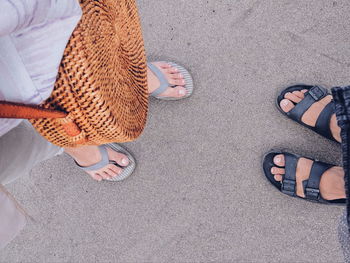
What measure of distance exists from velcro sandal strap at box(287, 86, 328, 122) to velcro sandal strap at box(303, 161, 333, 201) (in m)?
0.18

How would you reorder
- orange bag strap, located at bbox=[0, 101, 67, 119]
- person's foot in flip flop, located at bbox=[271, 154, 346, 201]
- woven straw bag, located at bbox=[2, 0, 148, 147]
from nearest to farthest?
orange bag strap, located at bbox=[0, 101, 67, 119] < woven straw bag, located at bbox=[2, 0, 148, 147] < person's foot in flip flop, located at bbox=[271, 154, 346, 201]

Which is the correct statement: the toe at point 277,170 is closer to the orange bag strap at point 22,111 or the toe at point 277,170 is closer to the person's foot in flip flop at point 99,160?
the person's foot in flip flop at point 99,160

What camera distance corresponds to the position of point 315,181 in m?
1.26

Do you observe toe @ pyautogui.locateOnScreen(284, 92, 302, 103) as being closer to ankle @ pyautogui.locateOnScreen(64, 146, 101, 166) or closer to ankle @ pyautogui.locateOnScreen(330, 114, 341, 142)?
ankle @ pyautogui.locateOnScreen(330, 114, 341, 142)

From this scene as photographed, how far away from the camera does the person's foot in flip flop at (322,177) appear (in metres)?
1.21

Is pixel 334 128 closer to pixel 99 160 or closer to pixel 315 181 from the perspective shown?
pixel 315 181

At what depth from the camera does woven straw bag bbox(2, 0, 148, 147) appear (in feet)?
1.97

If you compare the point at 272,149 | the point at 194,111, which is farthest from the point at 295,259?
the point at 194,111

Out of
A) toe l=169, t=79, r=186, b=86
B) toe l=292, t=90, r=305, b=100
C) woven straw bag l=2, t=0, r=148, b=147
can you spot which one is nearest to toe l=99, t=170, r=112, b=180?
toe l=169, t=79, r=186, b=86

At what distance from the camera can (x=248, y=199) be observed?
1.31m

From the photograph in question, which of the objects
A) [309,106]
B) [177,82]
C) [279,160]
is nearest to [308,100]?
[309,106]

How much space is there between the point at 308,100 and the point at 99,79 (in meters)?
0.88

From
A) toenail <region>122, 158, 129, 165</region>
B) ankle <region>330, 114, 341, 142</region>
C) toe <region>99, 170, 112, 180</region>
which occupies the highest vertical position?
ankle <region>330, 114, 341, 142</region>

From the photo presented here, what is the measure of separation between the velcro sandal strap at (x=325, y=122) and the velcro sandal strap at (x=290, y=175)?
0.41ft
